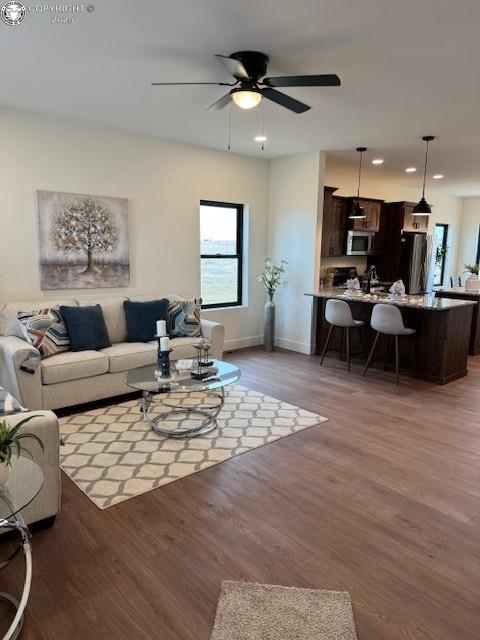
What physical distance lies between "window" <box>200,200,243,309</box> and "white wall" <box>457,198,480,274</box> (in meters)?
7.34

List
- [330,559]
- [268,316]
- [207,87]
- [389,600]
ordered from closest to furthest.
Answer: [389,600]
[330,559]
[207,87]
[268,316]

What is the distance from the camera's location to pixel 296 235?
20.6 ft

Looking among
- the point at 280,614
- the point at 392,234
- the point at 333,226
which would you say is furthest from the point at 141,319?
the point at 392,234

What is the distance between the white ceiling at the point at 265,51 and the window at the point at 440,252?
6.04 metres

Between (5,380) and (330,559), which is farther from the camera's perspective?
(5,380)

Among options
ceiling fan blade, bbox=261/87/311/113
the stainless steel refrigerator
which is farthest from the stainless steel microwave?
ceiling fan blade, bbox=261/87/311/113

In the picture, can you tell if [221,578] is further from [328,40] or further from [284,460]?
[328,40]

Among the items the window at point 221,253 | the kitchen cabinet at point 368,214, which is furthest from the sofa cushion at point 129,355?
the kitchen cabinet at point 368,214

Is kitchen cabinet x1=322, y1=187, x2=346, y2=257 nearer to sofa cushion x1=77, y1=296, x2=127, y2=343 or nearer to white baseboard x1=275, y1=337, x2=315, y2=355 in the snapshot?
white baseboard x1=275, y1=337, x2=315, y2=355

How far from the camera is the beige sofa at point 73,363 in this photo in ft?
11.8

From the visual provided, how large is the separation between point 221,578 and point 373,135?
475cm

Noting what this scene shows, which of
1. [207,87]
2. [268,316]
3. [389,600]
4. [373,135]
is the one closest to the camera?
[389,600]

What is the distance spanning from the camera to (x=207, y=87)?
3467 millimetres

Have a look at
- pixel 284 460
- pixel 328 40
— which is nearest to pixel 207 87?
pixel 328 40
